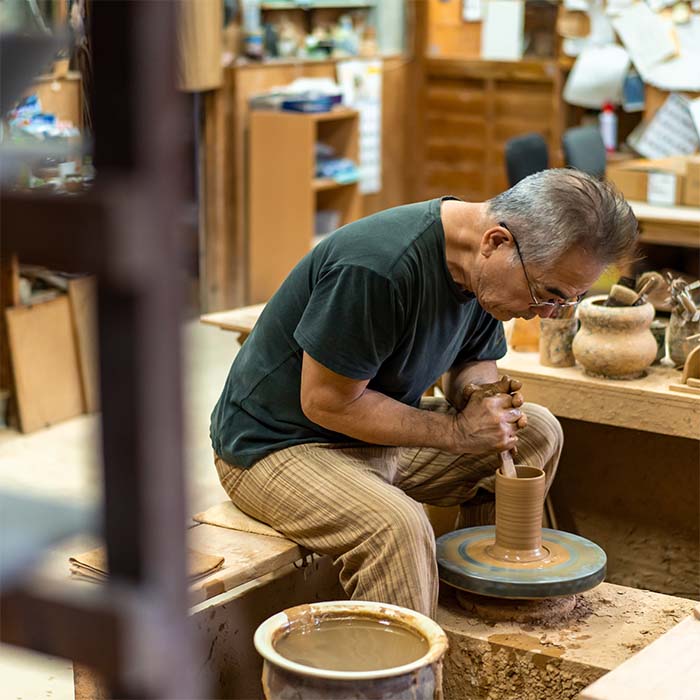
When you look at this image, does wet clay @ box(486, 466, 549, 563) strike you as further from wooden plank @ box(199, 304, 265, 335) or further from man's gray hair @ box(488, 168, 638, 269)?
wooden plank @ box(199, 304, 265, 335)

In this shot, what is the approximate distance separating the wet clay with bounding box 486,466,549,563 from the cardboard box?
286 centimetres

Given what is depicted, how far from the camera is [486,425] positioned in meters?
2.63

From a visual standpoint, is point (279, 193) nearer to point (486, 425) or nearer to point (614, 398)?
point (614, 398)

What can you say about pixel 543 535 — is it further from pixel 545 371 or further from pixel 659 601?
pixel 545 371

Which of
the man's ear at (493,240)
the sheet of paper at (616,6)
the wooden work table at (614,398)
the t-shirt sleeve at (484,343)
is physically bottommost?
the wooden work table at (614,398)

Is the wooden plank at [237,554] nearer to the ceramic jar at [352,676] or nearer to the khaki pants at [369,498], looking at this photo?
the khaki pants at [369,498]

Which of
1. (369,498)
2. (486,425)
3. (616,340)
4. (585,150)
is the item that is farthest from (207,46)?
(369,498)

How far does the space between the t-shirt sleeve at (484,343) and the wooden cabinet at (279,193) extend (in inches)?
148

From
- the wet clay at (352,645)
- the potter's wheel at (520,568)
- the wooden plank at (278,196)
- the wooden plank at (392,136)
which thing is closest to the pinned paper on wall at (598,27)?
the wooden plank at (392,136)

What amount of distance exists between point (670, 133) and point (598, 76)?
22.8 inches

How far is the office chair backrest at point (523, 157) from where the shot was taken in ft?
17.6

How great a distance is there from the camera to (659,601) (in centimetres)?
274

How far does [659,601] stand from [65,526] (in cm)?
205

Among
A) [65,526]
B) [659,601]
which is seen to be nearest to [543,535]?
[659,601]
